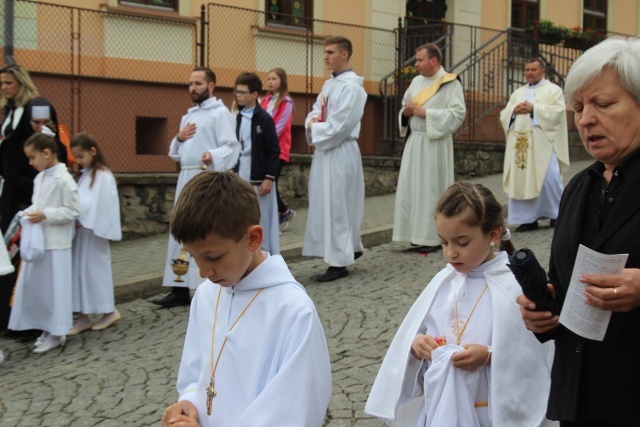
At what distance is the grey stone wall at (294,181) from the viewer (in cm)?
1088

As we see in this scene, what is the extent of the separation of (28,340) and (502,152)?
439 inches

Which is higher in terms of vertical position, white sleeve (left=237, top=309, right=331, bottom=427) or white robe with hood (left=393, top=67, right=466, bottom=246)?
white robe with hood (left=393, top=67, right=466, bottom=246)

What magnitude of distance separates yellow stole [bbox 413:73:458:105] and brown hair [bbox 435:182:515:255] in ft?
20.5

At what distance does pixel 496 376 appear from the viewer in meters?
3.06

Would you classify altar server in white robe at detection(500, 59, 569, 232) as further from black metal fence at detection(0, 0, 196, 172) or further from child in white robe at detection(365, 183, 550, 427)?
child in white robe at detection(365, 183, 550, 427)

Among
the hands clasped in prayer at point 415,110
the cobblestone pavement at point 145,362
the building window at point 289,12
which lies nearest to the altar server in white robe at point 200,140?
the cobblestone pavement at point 145,362

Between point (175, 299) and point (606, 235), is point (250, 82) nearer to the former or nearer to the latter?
point (175, 299)

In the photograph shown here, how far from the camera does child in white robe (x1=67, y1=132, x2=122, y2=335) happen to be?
265 inches

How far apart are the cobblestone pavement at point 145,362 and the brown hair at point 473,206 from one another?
60.7 inches

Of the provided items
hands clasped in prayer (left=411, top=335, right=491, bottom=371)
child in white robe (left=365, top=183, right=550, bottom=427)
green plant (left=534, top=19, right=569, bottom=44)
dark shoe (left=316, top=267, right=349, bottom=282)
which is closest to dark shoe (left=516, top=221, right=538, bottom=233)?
dark shoe (left=316, top=267, right=349, bottom=282)

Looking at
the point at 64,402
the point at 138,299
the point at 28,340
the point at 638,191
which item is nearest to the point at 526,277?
the point at 638,191

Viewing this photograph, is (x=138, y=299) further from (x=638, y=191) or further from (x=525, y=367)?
(x=638, y=191)

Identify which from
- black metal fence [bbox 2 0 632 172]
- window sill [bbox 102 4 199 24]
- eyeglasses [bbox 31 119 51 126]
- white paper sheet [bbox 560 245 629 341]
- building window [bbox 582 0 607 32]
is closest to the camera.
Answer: white paper sheet [bbox 560 245 629 341]

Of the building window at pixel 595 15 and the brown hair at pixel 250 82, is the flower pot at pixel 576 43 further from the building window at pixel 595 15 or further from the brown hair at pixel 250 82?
the brown hair at pixel 250 82
